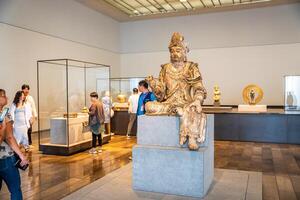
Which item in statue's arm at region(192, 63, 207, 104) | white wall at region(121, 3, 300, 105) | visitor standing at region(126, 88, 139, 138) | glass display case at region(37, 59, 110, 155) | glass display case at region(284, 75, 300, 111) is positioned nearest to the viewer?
statue's arm at region(192, 63, 207, 104)

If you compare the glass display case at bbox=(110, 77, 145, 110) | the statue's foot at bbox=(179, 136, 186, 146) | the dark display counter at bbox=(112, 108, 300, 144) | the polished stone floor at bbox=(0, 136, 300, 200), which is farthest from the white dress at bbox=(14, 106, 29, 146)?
the dark display counter at bbox=(112, 108, 300, 144)

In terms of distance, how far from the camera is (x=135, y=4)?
435 inches

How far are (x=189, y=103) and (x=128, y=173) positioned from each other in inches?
59.0

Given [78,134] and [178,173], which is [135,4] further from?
[178,173]

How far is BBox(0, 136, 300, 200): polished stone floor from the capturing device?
3693 mm

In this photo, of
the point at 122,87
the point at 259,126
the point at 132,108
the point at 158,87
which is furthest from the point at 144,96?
the point at 122,87

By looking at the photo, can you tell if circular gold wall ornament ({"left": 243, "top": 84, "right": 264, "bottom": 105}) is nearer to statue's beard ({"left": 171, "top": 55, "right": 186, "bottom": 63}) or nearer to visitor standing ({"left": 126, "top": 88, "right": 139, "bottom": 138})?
visitor standing ({"left": 126, "top": 88, "right": 139, "bottom": 138})

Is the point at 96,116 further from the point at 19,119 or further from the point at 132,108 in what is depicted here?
the point at 132,108

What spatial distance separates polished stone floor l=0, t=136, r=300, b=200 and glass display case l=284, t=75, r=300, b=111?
1875mm

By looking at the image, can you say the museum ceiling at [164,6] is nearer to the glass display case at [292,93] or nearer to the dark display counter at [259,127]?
the glass display case at [292,93]

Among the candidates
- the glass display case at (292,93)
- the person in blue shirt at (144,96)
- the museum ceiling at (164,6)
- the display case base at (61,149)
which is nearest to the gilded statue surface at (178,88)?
the person in blue shirt at (144,96)

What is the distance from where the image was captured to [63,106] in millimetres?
6223

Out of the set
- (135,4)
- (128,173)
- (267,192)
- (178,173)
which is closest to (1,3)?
(135,4)

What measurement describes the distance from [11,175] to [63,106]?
399 cm
